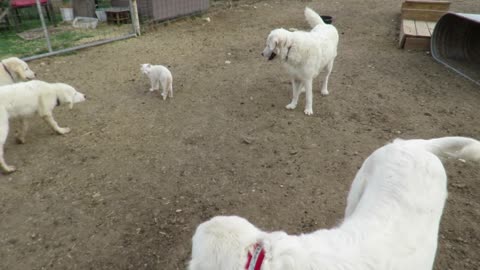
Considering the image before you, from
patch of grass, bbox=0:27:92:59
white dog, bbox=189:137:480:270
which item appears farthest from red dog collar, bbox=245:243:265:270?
patch of grass, bbox=0:27:92:59

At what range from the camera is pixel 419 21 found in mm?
8031

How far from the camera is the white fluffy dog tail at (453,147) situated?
1962 mm

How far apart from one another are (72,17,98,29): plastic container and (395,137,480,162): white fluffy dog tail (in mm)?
9074

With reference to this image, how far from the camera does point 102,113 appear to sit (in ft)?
16.0

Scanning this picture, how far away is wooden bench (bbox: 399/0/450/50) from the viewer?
7.05 meters

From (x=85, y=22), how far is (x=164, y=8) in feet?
7.37

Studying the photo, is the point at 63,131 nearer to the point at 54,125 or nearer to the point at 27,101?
the point at 54,125

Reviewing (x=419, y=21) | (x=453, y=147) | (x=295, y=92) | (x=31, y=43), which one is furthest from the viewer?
(x=419, y=21)

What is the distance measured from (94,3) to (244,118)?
25.4 ft

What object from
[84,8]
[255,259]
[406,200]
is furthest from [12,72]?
[84,8]

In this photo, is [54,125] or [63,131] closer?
[54,125]

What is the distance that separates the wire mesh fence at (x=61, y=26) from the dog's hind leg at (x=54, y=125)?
323cm

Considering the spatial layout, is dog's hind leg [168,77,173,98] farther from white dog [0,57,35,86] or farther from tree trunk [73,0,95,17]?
tree trunk [73,0,95,17]

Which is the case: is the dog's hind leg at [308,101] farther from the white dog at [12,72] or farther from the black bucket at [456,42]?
the white dog at [12,72]
